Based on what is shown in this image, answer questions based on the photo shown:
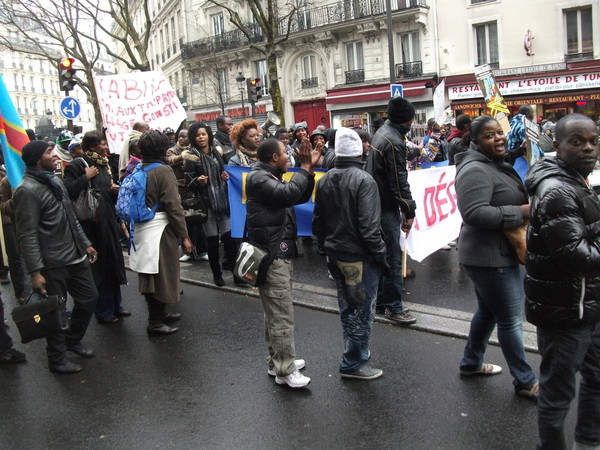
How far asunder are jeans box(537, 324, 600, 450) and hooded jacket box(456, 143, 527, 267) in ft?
2.74

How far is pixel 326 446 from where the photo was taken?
343 cm

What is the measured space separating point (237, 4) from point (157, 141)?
32.5 metres

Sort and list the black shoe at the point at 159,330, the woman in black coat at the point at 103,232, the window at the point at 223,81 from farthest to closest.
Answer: the window at the point at 223,81 → the woman in black coat at the point at 103,232 → the black shoe at the point at 159,330

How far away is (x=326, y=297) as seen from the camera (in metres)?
6.36

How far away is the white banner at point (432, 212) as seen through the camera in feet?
22.6

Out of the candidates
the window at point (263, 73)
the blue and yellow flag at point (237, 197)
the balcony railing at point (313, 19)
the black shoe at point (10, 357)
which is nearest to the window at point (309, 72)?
the balcony railing at point (313, 19)

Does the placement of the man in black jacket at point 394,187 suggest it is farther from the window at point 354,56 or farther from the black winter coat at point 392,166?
the window at point 354,56

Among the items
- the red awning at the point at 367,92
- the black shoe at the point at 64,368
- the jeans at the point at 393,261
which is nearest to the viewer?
the black shoe at the point at 64,368

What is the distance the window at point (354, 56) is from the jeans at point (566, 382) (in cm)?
2801

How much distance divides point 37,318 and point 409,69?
25348 millimetres

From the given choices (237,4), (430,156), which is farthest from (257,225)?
(237,4)

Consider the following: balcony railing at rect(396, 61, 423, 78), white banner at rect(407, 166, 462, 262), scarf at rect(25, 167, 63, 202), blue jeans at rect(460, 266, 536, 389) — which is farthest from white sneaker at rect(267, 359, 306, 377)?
balcony railing at rect(396, 61, 423, 78)

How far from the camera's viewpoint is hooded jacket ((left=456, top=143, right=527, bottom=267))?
362cm

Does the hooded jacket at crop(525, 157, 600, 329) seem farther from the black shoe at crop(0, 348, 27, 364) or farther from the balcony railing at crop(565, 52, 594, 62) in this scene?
the balcony railing at crop(565, 52, 594, 62)
